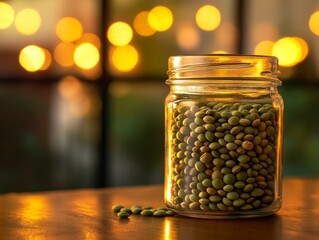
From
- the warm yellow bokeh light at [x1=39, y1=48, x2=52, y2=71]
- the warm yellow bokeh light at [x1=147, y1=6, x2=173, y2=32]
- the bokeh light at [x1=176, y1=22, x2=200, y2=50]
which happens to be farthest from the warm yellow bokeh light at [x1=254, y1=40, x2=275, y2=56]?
the warm yellow bokeh light at [x1=39, y1=48, x2=52, y2=71]

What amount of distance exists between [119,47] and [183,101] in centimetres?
195

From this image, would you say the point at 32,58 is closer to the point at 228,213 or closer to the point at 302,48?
the point at 302,48

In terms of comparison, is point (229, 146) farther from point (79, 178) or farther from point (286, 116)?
point (286, 116)

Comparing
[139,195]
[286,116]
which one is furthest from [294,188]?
[286,116]

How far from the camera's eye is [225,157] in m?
1.04

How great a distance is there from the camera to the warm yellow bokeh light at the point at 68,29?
117 inches

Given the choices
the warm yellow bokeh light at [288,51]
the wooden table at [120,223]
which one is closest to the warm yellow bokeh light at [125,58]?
the warm yellow bokeh light at [288,51]

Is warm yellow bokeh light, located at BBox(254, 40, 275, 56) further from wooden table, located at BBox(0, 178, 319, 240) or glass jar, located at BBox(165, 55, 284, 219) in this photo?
glass jar, located at BBox(165, 55, 284, 219)

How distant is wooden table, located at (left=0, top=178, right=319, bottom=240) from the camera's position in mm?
930

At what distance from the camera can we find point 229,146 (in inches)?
40.7

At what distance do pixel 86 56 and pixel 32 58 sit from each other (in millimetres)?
222

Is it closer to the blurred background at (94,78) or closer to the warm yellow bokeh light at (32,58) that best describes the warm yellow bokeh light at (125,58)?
the blurred background at (94,78)

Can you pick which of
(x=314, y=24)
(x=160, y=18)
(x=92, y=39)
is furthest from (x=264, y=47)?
(x=92, y=39)

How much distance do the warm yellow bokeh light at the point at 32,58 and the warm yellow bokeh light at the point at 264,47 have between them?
0.96 metres
